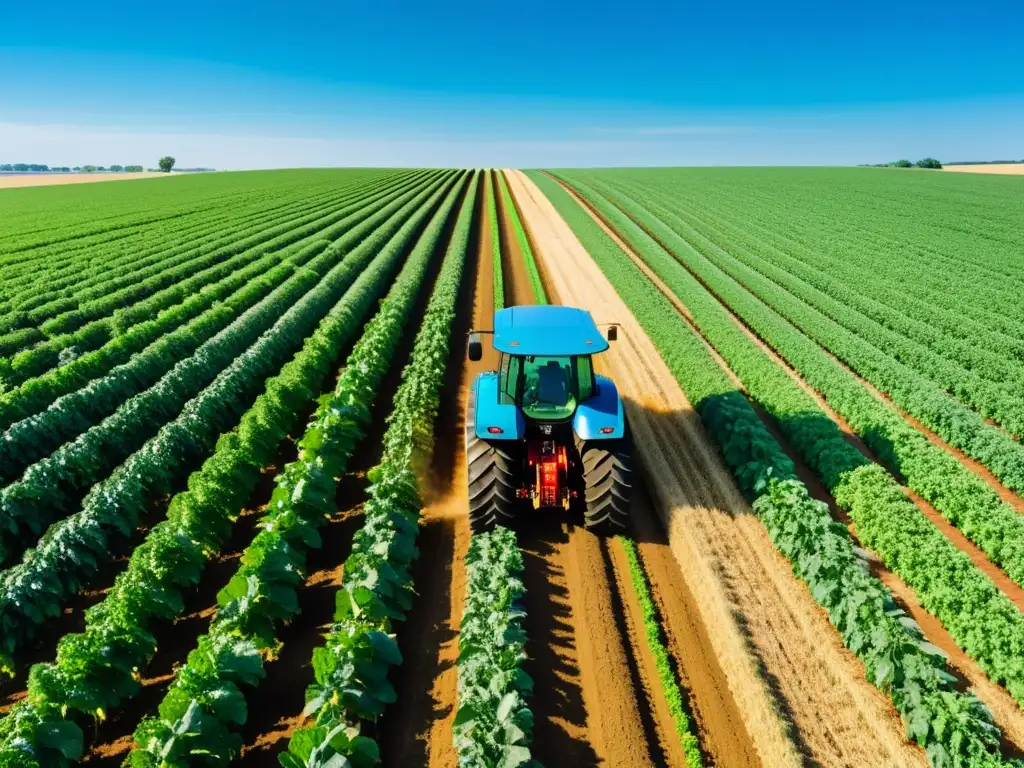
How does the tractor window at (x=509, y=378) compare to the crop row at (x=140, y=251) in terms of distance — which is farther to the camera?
the crop row at (x=140, y=251)

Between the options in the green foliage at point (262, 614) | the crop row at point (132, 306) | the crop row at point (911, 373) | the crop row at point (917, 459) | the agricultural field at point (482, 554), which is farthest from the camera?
the crop row at point (132, 306)

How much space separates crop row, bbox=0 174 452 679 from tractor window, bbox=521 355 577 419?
21.1 ft

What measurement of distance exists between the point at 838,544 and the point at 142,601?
927cm

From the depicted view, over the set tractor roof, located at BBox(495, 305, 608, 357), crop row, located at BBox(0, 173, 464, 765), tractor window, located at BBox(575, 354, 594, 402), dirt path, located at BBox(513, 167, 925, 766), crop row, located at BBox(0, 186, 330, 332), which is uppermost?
tractor roof, located at BBox(495, 305, 608, 357)

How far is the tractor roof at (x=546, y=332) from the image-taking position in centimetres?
877

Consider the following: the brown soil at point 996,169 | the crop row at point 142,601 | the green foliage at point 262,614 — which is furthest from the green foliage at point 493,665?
the brown soil at point 996,169

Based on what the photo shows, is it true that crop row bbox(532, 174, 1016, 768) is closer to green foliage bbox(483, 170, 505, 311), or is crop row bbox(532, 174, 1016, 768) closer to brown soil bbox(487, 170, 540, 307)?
brown soil bbox(487, 170, 540, 307)

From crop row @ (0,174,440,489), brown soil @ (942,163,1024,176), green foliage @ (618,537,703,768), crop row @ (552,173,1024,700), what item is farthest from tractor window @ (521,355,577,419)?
brown soil @ (942,163,1024,176)

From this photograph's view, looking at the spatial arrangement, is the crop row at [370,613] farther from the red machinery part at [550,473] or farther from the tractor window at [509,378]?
the tractor window at [509,378]

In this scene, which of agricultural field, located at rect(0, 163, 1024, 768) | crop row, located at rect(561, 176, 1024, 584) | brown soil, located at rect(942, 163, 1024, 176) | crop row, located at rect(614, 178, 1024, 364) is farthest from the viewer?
brown soil, located at rect(942, 163, 1024, 176)

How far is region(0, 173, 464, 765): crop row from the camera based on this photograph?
5629 millimetres

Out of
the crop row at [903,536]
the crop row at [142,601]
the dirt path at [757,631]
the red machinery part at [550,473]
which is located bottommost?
the dirt path at [757,631]

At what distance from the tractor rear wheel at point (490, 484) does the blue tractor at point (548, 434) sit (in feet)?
0.05

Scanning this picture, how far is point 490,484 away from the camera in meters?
8.91
